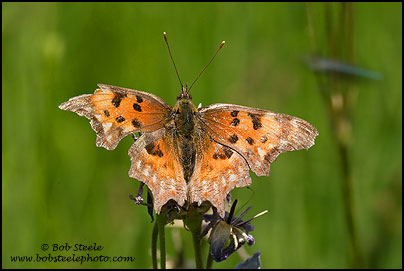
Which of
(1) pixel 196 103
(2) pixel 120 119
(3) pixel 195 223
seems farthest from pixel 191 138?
(1) pixel 196 103

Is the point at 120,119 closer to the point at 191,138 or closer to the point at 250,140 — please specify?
the point at 191,138

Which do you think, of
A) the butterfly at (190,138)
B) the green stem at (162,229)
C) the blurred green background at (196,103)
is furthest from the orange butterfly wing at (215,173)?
the blurred green background at (196,103)

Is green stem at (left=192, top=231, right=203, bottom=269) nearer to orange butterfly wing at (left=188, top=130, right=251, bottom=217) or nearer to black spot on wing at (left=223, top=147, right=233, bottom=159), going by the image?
orange butterfly wing at (left=188, top=130, right=251, bottom=217)

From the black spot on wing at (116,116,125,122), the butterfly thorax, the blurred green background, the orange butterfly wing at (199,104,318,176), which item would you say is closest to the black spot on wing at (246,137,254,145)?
the orange butterfly wing at (199,104,318,176)

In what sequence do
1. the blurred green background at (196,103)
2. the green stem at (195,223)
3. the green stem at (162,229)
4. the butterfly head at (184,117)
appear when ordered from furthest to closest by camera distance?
the blurred green background at (196,103), the butterfly head at (184,117), the green stem at (195,223), the green stem at (162,229)

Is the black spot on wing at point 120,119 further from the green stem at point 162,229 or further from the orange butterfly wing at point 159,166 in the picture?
the green stem at point 162,229

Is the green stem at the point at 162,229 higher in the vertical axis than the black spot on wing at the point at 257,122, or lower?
lower

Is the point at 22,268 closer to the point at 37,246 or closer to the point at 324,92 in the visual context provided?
the point at 37,246

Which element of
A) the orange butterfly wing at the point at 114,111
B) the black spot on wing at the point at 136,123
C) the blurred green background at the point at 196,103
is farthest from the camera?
the blurred green background at the point at 196,103
